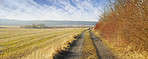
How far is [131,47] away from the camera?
8.50m

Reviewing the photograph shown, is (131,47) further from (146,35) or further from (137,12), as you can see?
(137,12)

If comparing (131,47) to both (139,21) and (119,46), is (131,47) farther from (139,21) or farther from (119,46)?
(139,21)

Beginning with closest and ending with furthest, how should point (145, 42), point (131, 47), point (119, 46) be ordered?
point (145, 42), point (131, 47), point (119, 46)

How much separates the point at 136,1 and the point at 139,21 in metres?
1.27

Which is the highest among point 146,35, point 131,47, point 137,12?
point 137,12

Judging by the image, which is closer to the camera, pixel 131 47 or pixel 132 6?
pixel 132 6

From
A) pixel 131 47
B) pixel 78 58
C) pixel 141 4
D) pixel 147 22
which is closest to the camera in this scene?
pixel 147 22

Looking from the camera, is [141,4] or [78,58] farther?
[78,58]

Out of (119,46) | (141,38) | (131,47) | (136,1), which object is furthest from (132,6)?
(119,46)

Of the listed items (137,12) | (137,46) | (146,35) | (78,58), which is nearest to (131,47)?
(137,46)

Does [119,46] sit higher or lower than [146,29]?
lower

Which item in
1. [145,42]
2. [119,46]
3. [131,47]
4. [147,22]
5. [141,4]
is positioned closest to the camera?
[147,22]

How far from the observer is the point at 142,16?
226 inches

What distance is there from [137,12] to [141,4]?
1.69 ft
